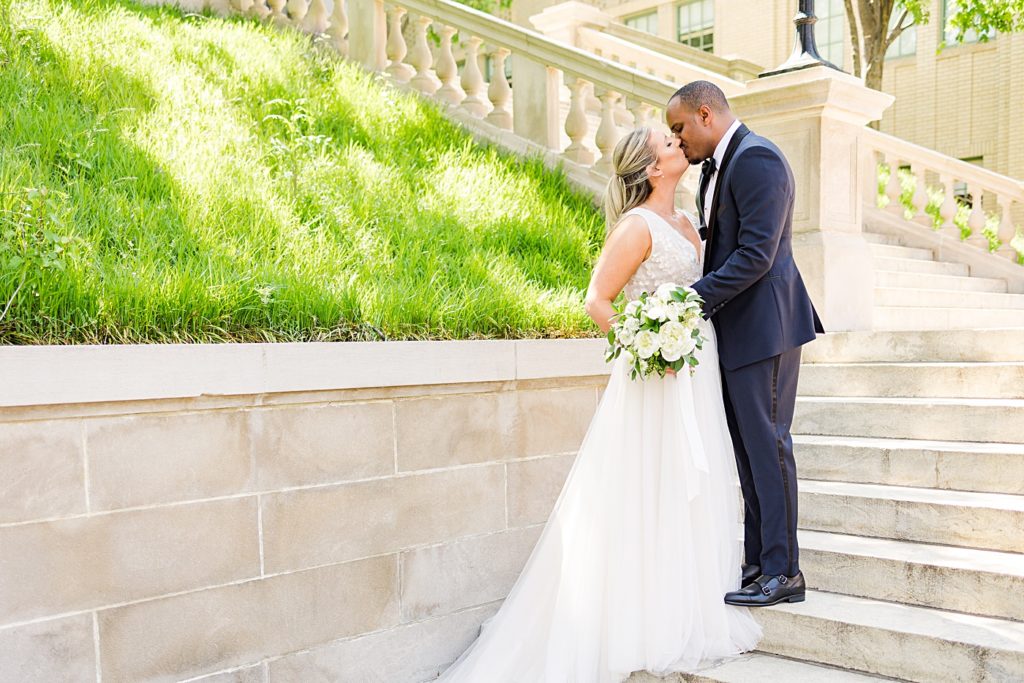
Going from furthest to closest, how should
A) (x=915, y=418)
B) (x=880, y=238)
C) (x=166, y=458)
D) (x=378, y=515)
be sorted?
1. (x=880, y=238)
2. (x=915, y=418)
3. (x=378, y=515)
4. (x=166, y=458)

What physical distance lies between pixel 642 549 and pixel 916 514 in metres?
1.48

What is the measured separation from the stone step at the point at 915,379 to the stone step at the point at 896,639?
1.80m

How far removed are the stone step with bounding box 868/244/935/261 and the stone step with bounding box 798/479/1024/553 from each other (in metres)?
5.01

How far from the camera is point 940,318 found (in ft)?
25.4

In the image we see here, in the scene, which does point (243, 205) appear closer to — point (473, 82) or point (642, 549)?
point (642, 549)

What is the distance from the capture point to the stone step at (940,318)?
24.0 ft

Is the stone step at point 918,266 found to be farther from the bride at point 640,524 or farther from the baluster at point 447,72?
the bride at point 640,524

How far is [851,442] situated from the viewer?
16.9 ft

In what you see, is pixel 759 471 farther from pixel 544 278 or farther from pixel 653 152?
pixel 544 278

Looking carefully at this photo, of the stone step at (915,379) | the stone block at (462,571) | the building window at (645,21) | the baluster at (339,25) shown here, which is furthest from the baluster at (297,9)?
the building window at (645,21)

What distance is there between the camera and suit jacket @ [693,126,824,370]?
3787 mm

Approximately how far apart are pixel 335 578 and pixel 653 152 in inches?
92.6

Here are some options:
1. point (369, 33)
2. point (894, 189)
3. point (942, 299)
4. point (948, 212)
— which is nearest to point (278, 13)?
point (369, 33)

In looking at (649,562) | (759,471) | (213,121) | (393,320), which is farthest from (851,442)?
(213,121)
